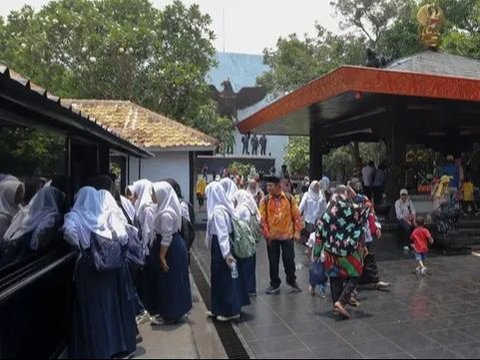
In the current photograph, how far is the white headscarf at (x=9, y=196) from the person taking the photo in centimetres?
446

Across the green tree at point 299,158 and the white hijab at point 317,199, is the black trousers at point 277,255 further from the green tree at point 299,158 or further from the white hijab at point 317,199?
the green tree at point 299,158

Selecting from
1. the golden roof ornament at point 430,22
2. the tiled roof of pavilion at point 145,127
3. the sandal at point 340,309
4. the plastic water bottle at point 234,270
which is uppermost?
the golden roof ornament at point 430,22

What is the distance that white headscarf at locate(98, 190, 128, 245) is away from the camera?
445cm

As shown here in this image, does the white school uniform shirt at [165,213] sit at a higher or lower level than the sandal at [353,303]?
higher

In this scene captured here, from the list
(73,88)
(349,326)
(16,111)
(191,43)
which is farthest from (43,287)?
(191,43)

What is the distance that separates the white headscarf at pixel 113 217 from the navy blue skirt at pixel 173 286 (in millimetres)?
1114

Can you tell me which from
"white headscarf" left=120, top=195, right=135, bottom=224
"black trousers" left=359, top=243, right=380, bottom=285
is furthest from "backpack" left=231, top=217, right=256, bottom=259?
"black trousers" left=359, top=243, right=380, bottom=285

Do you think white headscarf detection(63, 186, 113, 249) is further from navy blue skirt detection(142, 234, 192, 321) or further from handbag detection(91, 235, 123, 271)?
navy blue skirt detection(142, 234, 192, 321)

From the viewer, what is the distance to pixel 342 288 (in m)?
6.05

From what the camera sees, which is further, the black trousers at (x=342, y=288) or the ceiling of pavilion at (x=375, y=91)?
the ceiling of pavilion at (x=375, y=91)

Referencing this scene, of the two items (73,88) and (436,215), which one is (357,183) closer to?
(436,215)

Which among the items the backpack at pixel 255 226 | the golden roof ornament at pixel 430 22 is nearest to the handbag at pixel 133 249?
the backpack at pixel 255 226

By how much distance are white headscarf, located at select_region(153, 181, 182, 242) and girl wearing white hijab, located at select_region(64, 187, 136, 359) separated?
3.26 feet

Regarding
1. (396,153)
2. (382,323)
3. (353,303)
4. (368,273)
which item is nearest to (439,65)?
(396,153)
